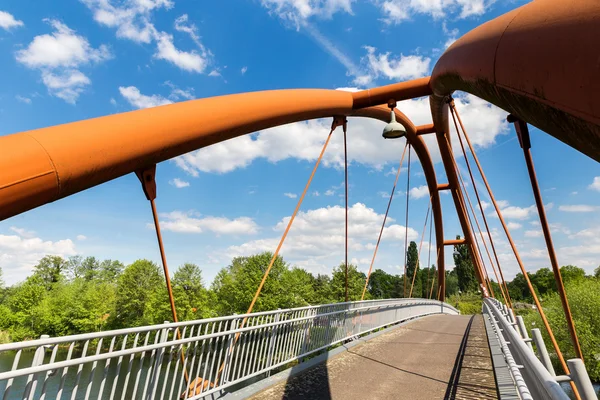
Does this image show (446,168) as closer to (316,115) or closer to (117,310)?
(316,115)

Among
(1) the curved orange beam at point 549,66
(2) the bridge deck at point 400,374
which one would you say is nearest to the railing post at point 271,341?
(2) the bridge deck at point 400,374

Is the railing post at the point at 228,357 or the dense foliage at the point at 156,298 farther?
the dense foliage at the point at 156,298

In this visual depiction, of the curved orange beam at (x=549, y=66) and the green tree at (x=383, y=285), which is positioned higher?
the green tree at (x=383, y=285)

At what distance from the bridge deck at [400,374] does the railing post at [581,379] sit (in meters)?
3.28

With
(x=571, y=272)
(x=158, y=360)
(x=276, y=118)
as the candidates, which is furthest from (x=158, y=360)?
(x=571, y=272)

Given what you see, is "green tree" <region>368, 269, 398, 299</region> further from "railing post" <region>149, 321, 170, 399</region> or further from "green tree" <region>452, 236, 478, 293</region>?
"railing post" <region>149, 321, 170, 399</region>

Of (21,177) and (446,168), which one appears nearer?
(21,177)

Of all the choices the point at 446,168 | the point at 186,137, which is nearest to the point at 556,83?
the point at 186,137

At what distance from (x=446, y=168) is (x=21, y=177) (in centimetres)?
1617

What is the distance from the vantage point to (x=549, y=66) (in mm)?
1959

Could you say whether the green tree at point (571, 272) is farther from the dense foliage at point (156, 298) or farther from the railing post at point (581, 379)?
the railing post at point (581, 379)

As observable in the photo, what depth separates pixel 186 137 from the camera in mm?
3990

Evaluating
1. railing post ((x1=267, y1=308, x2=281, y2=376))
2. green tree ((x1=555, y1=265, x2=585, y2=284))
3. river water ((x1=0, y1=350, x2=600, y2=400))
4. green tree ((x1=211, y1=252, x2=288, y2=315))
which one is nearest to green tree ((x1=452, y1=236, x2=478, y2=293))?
green tree ((x1=555, y1=265, x2=585, y2=284))

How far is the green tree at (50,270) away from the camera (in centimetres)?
5904
